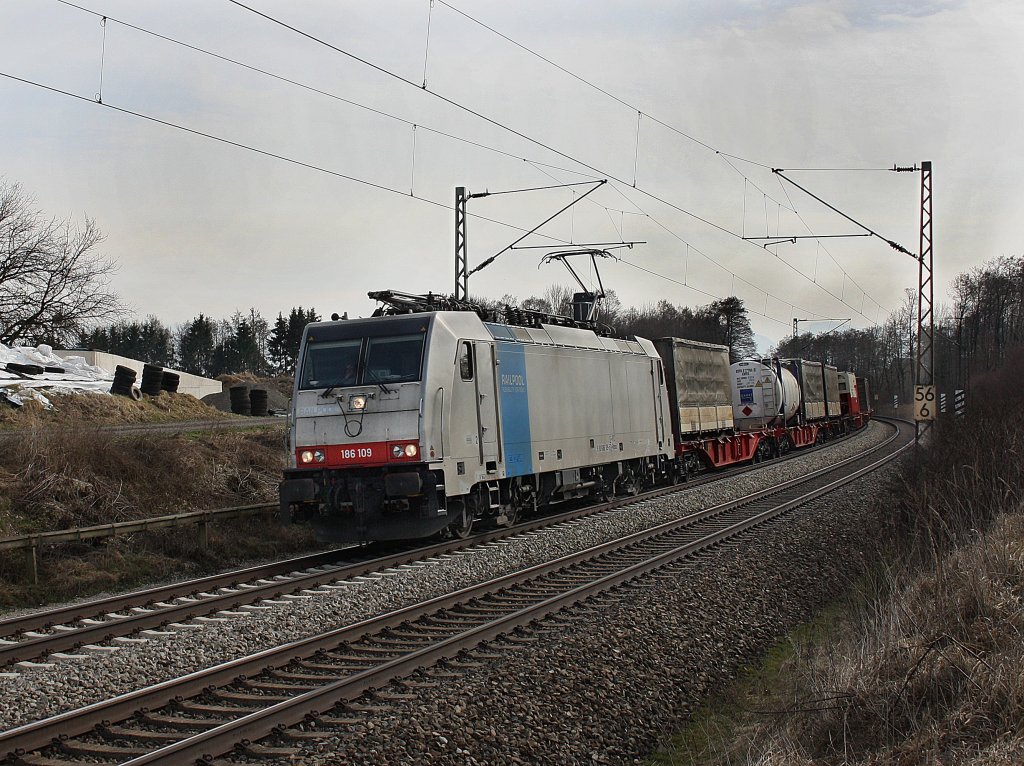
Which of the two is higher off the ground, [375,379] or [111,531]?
[375,379]

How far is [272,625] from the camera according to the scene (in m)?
9.11

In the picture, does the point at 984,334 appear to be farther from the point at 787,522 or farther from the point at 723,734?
the point at 723,734

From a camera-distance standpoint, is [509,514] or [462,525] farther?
[509,514]

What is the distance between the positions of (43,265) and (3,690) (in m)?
32.5

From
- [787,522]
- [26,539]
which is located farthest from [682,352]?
[26,539]

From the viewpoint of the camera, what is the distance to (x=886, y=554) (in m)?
11.2

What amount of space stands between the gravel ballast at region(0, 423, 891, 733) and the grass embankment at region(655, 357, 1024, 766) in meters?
1.50

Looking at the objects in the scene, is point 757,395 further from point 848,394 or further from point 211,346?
point 211,346

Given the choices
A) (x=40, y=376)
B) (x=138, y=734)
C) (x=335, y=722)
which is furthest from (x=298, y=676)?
(x=40, y=376)

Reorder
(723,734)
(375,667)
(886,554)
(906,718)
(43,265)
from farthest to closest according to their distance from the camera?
(43,265)
(886,554)
(375,667)
(723,734)
(906,718)

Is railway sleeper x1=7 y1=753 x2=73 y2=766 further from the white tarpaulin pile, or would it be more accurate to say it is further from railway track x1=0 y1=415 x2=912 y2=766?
the white tarpaulin pile

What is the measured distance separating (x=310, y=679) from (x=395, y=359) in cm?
671

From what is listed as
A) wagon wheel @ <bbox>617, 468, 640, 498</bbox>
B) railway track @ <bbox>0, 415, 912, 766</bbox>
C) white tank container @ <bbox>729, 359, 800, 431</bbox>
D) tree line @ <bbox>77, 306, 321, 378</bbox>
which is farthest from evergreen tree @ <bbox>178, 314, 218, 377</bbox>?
railway track @ <bbox>0, 415, 912, 766</bbox>

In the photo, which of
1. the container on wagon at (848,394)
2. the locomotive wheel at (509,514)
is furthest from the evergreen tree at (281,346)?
the locomotive wheel at (509,514)
